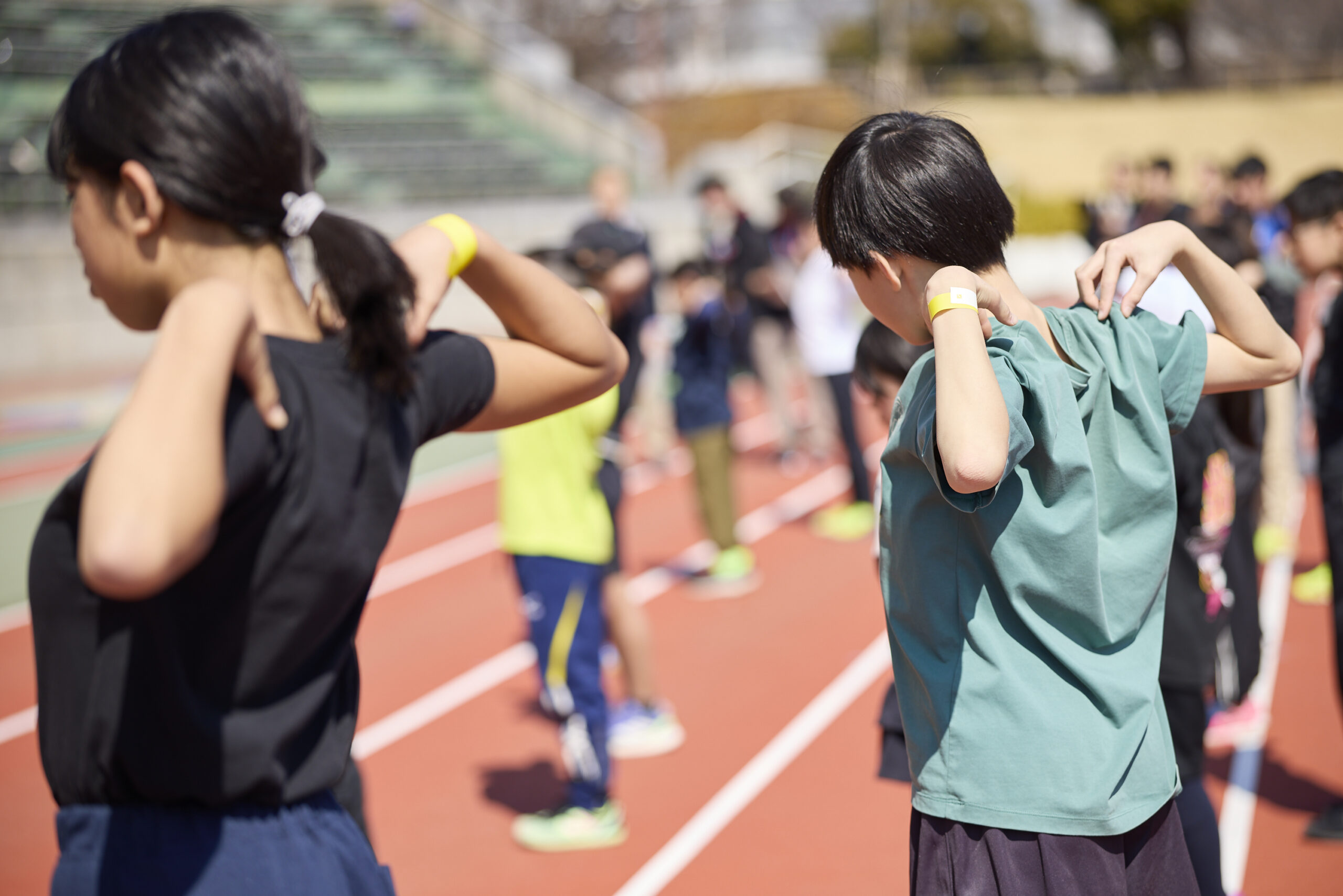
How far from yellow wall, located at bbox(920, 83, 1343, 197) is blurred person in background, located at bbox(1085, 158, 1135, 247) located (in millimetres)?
24847

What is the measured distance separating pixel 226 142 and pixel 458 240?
1.25 feet

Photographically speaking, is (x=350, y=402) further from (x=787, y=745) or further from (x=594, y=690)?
(x=787, y=745)

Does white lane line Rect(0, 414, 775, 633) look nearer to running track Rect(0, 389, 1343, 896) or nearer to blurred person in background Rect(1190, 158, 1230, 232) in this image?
running track Rect(0, 389, 1343, 896)

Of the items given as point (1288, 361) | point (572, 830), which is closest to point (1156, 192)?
point (572, 830)

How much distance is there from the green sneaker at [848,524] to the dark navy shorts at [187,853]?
22.2ft

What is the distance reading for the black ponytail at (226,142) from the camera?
130 cm

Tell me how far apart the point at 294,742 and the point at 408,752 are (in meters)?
3.72

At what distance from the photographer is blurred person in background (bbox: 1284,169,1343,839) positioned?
382 centimetres

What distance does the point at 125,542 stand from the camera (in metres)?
1.08

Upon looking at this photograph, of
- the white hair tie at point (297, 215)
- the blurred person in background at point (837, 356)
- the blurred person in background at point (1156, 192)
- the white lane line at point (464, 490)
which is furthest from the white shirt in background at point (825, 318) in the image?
the white hair tie at point (297, 215)

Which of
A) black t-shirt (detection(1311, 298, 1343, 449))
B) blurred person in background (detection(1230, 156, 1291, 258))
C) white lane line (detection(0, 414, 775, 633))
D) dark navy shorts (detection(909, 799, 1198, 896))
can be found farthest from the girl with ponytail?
blurred person in background (detection(1230, 156, 1291, 258))

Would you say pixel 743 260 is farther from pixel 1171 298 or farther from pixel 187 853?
pixel 187 853

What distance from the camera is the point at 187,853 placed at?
1.30 m

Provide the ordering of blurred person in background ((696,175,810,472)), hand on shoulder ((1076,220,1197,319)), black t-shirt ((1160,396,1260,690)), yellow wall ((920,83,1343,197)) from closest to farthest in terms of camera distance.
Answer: hand on shoulder ((1076,220,1197,319))
black t-shirt ((1160,396,1260,690))
blurred person in background ((696,175,810,472))
yellow wall ((920,83,1343,197))
